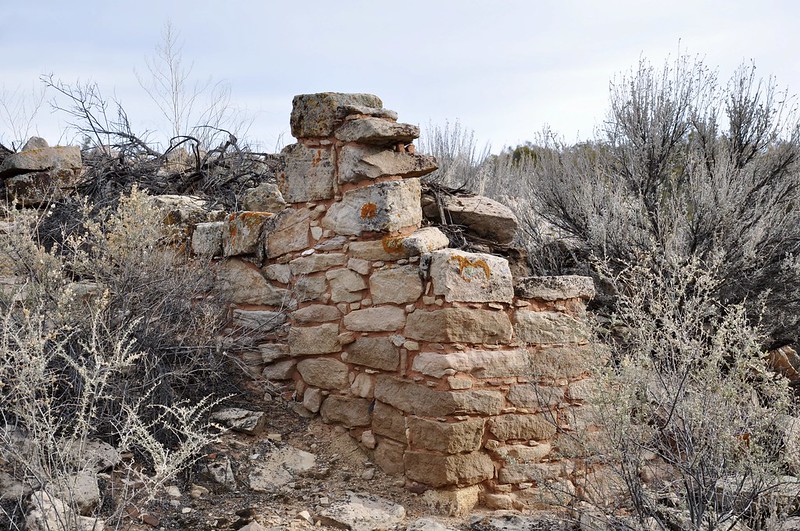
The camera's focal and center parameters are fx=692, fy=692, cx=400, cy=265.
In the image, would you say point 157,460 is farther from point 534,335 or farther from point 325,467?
point 534,335

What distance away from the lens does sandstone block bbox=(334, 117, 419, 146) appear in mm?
4125

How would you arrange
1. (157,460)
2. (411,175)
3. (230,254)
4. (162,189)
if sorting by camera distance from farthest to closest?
(162,189)
(230,254)
(411,175)
(157,460)

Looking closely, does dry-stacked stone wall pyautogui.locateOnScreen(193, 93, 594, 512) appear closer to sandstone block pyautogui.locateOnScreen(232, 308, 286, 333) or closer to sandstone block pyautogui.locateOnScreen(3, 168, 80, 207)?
sandstone block pyautogui.locateOnScreen(232, 308, 286, 333)

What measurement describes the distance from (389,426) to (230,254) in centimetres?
174

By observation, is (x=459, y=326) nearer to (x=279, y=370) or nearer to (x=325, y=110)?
(x=279, y=370)

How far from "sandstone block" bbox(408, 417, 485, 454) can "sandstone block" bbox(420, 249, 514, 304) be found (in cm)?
67

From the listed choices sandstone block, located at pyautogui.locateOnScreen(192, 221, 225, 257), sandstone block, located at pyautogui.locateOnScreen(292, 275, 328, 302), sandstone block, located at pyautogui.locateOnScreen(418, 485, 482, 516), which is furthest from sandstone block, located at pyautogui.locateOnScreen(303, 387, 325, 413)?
sandstone block, located at pyautogui.locateOnScreen(192, 221, 225, 257)

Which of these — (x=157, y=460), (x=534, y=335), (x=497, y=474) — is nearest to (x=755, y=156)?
(x=534, y=335)

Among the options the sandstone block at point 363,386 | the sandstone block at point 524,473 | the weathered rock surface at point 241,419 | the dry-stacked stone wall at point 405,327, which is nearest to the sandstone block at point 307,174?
the dry-stacked stone wall at point 405,327

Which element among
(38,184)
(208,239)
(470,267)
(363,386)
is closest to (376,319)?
(363,386)

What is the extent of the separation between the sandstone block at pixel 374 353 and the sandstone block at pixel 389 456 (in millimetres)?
435

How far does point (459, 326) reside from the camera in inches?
147

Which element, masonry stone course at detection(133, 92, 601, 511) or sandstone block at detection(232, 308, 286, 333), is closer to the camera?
masonry stone course at detection(133, 92, 601, 511)

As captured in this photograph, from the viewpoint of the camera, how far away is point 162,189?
6848 mm
